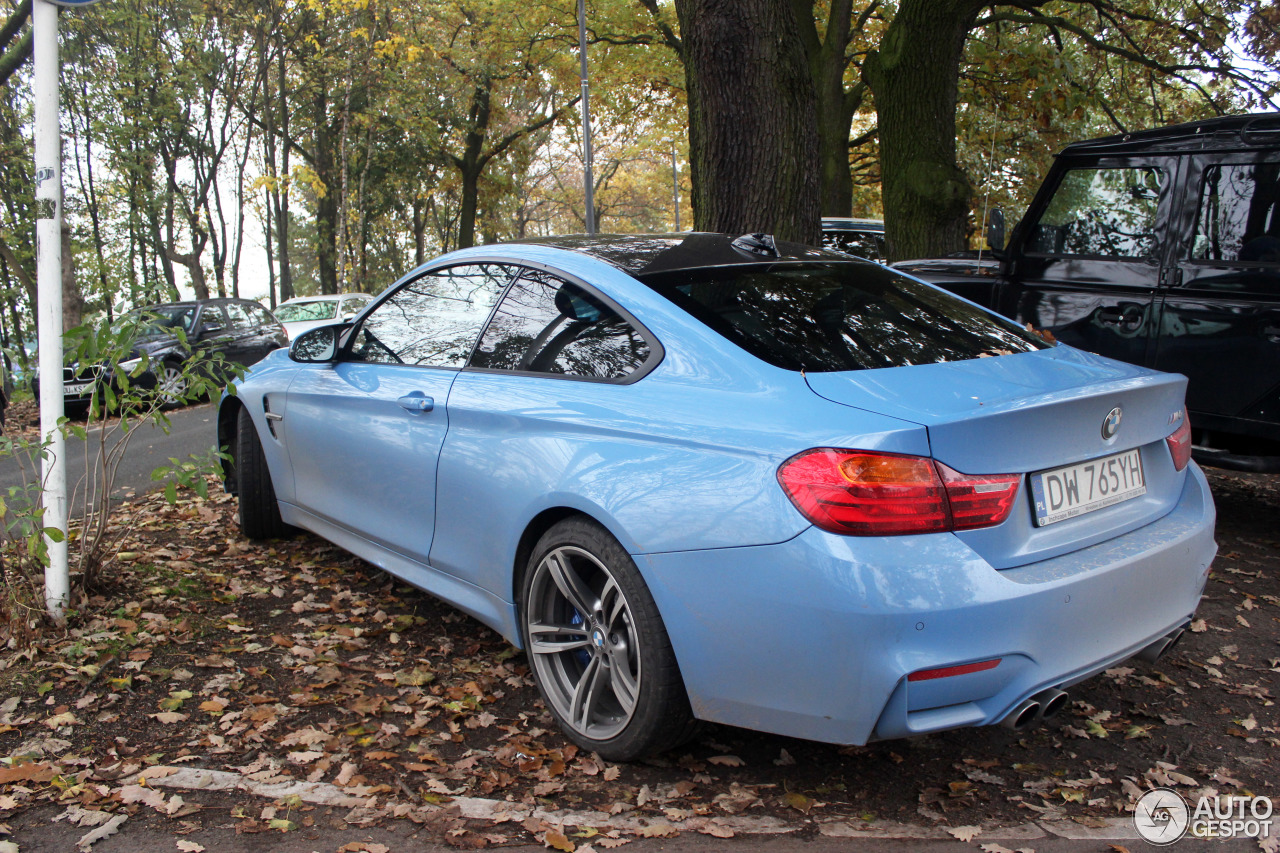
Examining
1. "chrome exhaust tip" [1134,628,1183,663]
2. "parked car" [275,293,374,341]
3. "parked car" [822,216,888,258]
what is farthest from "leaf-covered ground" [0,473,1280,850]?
"parked car" [275,293,374,341]

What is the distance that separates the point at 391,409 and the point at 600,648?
1455 mm

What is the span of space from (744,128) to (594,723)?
15.5 feet

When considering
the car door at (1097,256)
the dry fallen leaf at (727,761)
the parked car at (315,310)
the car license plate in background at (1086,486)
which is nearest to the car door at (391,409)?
the dry fallen leaf at (727,761)

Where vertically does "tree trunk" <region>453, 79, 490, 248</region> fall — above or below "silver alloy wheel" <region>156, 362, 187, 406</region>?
above

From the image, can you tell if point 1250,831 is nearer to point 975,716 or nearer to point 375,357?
point 975,716

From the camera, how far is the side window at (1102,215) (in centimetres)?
538

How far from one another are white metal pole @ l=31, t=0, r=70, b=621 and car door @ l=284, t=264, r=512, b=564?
3.30 ft

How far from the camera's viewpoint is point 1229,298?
489 cm

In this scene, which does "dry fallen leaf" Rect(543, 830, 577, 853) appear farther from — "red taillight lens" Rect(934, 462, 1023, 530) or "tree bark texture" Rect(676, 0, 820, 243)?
"tree bark texture" Rect(676, 0, 820, 243)

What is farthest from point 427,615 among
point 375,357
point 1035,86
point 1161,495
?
point 1035,86

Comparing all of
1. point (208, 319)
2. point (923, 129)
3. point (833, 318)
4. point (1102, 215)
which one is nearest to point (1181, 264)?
point (1102, 215)

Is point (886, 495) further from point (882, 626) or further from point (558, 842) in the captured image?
point (558, 842)

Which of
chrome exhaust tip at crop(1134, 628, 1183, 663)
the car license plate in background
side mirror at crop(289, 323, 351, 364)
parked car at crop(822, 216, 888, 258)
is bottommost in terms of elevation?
chrome exhaust tip at crop(1134, 628, 1183, 663)

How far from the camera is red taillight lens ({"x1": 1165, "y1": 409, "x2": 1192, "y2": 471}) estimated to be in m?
2.97
